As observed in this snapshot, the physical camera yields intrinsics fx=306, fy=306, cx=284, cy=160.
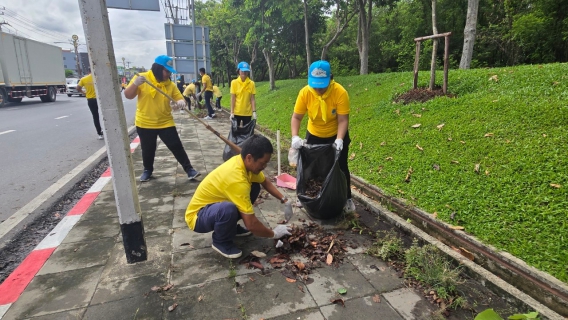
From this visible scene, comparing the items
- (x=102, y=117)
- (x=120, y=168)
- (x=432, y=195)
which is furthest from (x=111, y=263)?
(x=432, y=195)

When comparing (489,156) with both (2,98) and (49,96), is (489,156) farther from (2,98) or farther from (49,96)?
(49,96)

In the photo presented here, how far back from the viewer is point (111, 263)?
99.7 inches

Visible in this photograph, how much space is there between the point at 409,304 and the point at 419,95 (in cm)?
498

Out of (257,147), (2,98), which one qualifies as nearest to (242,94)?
(257,147)

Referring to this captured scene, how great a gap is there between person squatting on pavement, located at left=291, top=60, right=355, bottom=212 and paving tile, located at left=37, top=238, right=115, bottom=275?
2.04 metres

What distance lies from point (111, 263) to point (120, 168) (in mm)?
880

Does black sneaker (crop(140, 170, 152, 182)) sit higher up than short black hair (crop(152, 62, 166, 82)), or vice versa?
short black hair (crop(152, 62, 166, 82))

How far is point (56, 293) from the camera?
2.19m

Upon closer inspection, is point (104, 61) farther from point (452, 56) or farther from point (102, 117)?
point (452, 56)

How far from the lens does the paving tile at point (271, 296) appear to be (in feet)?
6.70

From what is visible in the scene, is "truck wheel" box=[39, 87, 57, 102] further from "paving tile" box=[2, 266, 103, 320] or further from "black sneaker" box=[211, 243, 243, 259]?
"black sneaker" box=[211, 243, 243, 259]

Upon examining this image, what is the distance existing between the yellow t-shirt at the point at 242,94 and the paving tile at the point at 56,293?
3742 millimetres

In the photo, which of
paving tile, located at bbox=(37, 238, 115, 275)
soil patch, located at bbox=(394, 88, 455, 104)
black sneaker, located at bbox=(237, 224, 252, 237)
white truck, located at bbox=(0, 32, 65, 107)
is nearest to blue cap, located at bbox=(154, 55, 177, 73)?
paving tile, located at bbox=(37, 238, 115, 275)

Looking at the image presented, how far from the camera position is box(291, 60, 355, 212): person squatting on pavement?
3.00m
